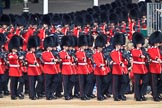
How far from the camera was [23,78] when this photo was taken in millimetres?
16641

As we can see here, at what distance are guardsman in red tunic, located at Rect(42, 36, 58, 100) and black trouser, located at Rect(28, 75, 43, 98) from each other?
0.72ft

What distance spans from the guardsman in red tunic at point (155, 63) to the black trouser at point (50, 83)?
238 centimetres

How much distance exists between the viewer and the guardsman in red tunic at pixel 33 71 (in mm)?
16172

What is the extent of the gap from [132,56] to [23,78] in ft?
9.39

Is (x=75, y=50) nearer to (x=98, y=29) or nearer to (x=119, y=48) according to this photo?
(x=119, y=48)

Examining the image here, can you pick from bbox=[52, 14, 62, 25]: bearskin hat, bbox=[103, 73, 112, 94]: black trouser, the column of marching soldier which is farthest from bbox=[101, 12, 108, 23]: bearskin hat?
bbox=[103, 73, 112, 94]: black trouser

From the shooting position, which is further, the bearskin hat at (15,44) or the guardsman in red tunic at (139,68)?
the bearskin hat at (15,44)

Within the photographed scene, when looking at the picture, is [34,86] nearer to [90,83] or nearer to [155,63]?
[90,83]

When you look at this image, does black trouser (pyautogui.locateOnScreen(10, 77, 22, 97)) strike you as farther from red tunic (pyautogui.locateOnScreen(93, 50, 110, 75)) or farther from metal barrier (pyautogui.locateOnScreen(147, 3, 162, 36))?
metal barrier (pyautogui.locateOnScreen(147, 3, 162, 36))

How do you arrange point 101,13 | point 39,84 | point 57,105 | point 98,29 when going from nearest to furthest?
1. point 57,105
2. point 39,84
3. point 98,29
4. point 101,13

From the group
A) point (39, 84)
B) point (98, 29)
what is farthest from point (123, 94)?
point (98, 29)

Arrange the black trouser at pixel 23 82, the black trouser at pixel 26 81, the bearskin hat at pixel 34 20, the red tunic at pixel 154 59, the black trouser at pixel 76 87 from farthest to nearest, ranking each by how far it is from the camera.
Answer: the bearskin hat at pixel 34 20 → the black trouser at pixel 26 81 → the black trouser at pixel 23 82 → the black trouser at pixel 76 87 → the red tunic at pixel 154 59

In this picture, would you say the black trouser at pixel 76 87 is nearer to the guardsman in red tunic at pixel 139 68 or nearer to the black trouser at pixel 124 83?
the black trouser at pixel 124 83

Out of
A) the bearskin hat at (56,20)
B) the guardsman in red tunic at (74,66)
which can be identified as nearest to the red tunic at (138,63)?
the guardsman in red tunic at (74,66)
